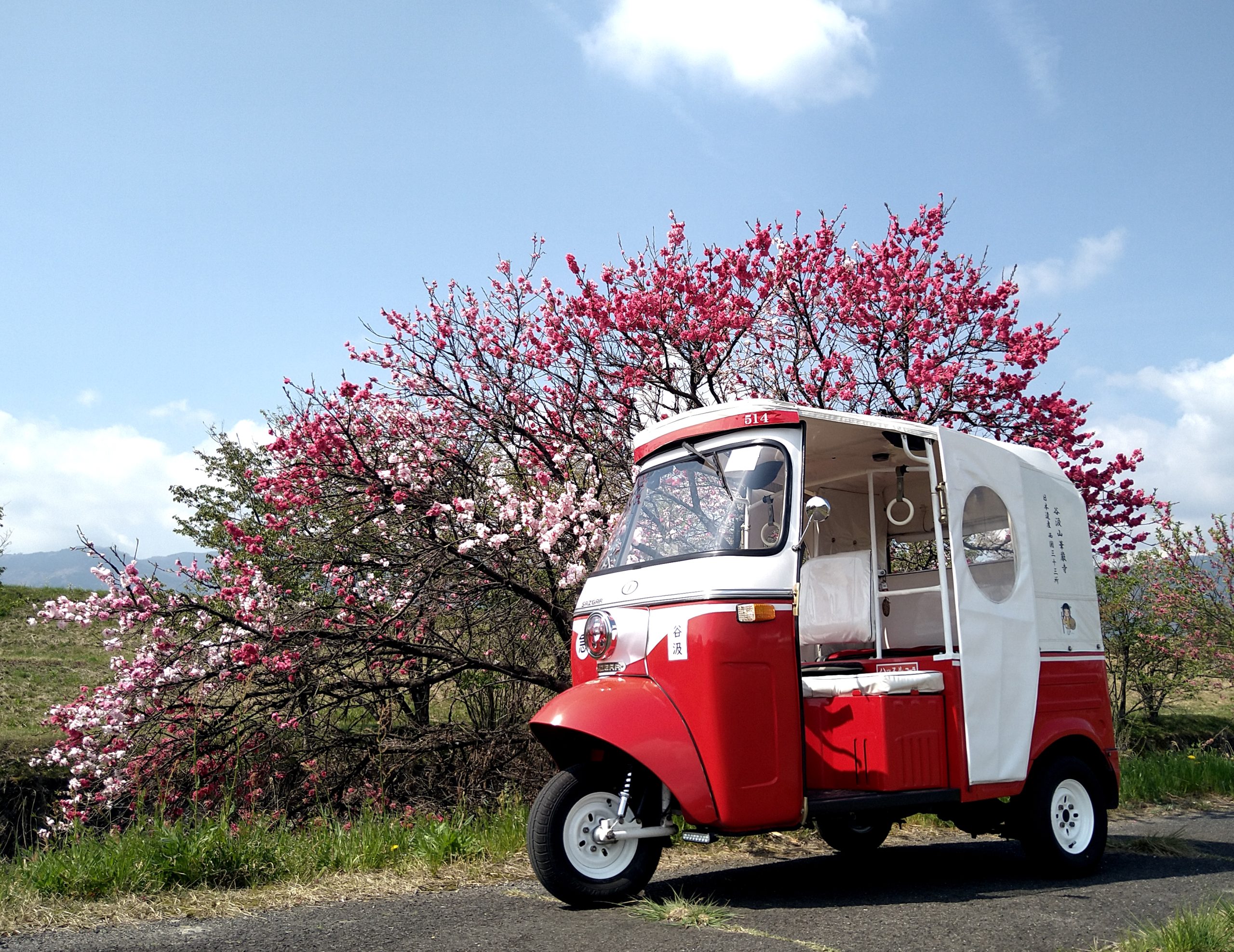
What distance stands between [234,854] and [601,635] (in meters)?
2.49

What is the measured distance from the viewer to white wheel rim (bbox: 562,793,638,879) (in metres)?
5.23

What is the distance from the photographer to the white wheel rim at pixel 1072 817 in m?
6.65

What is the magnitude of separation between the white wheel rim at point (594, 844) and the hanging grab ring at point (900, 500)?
3089 mm

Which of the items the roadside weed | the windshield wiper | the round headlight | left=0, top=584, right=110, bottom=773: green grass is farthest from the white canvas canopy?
left=0, top=584, right=110, bottom=773: green grass

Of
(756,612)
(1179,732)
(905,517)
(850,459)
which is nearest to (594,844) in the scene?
(756,612)

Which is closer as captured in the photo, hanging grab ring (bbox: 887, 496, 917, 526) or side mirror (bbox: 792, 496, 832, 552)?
side mirror (bbox: 792, 496, 832, 552)

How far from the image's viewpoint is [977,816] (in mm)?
6770

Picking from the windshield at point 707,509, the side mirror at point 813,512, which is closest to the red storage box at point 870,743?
the side mirror at point 813,512

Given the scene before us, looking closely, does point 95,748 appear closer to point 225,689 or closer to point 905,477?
point 225,689

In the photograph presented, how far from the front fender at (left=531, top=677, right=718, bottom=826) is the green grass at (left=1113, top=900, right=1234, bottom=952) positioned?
1.98 m

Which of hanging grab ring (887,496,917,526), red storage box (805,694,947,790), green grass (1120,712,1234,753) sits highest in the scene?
hanging grab ring (887,496,917,526)

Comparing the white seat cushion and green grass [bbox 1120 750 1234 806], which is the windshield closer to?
the white seat cushion

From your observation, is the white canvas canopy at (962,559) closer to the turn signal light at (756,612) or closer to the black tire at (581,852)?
the turn signal light at (756,612)

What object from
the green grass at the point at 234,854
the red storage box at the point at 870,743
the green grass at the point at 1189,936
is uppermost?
the red storage box at the point at 870,743
